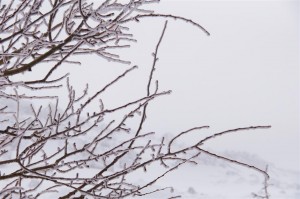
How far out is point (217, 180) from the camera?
51406mm

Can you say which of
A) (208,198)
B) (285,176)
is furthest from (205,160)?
(208,198)

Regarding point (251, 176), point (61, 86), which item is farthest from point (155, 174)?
point (61, 86)

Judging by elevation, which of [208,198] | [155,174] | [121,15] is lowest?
[121,15]

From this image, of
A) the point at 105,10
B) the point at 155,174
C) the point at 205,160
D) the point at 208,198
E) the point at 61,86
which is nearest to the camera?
the point at 105,10

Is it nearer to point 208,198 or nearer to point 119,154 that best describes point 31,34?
point 119,154

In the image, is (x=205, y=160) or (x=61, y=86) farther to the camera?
(x=205, y=160)

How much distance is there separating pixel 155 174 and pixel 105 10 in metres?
42.9

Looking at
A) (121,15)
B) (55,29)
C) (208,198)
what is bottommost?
(121,15)

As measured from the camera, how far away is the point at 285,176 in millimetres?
67875

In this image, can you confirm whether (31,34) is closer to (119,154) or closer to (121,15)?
(121,15)

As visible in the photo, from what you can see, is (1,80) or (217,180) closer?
(1,80)

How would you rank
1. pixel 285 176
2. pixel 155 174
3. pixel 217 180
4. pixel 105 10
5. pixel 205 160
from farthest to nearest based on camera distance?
1. pixel 285 176
2. pixel 205 160
3. pixel 217 180
4. pixel 155 174
5. pixel 105 10

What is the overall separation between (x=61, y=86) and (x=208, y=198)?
3654 centimetres

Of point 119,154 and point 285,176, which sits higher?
point 285,176
